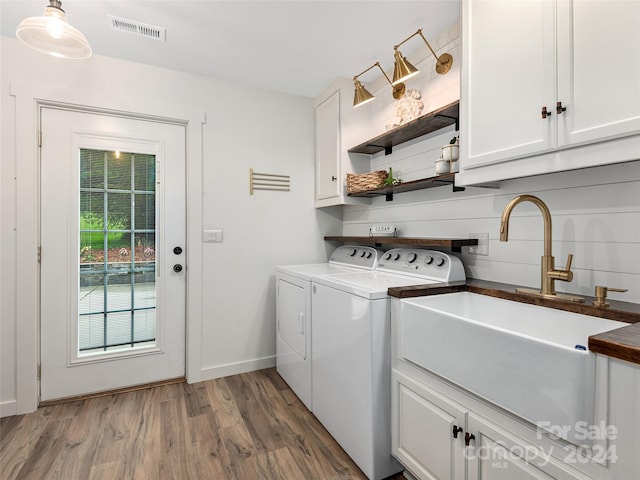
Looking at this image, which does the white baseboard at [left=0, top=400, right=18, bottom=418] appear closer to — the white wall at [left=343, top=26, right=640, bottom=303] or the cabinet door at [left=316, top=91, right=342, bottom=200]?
the cabinet door at [left=316, top=91, right=342, bottom=200]

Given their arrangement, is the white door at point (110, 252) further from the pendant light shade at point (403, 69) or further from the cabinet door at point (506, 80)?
the cabinet door at point (506, 80)

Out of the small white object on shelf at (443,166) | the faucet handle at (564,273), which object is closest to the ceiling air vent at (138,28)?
→ the small white object on shelf at (443,166)

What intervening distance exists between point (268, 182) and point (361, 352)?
5.80 feet

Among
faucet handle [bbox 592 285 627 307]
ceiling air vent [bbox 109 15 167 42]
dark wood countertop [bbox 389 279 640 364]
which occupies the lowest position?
dark wood countertop [bbox 389 279 640 364]

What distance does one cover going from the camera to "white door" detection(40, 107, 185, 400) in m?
2.21

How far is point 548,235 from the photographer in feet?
4.54

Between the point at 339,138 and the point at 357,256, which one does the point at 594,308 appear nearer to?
the point at 357,256

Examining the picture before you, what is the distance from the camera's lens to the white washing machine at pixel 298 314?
84.8 inches

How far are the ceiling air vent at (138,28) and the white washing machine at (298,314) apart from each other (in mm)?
1766

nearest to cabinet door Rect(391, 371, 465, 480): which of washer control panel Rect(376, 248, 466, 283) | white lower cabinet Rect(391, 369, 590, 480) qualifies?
white lower cabinet Rect(391, 369, 590, 480)

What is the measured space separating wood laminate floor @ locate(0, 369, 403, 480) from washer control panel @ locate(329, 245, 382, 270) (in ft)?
3.56

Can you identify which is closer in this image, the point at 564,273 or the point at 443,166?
the point at 564,273

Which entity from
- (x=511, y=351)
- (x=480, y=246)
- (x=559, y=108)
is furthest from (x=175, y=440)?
(x=559, y=108)

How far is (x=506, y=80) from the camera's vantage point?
1.35m
